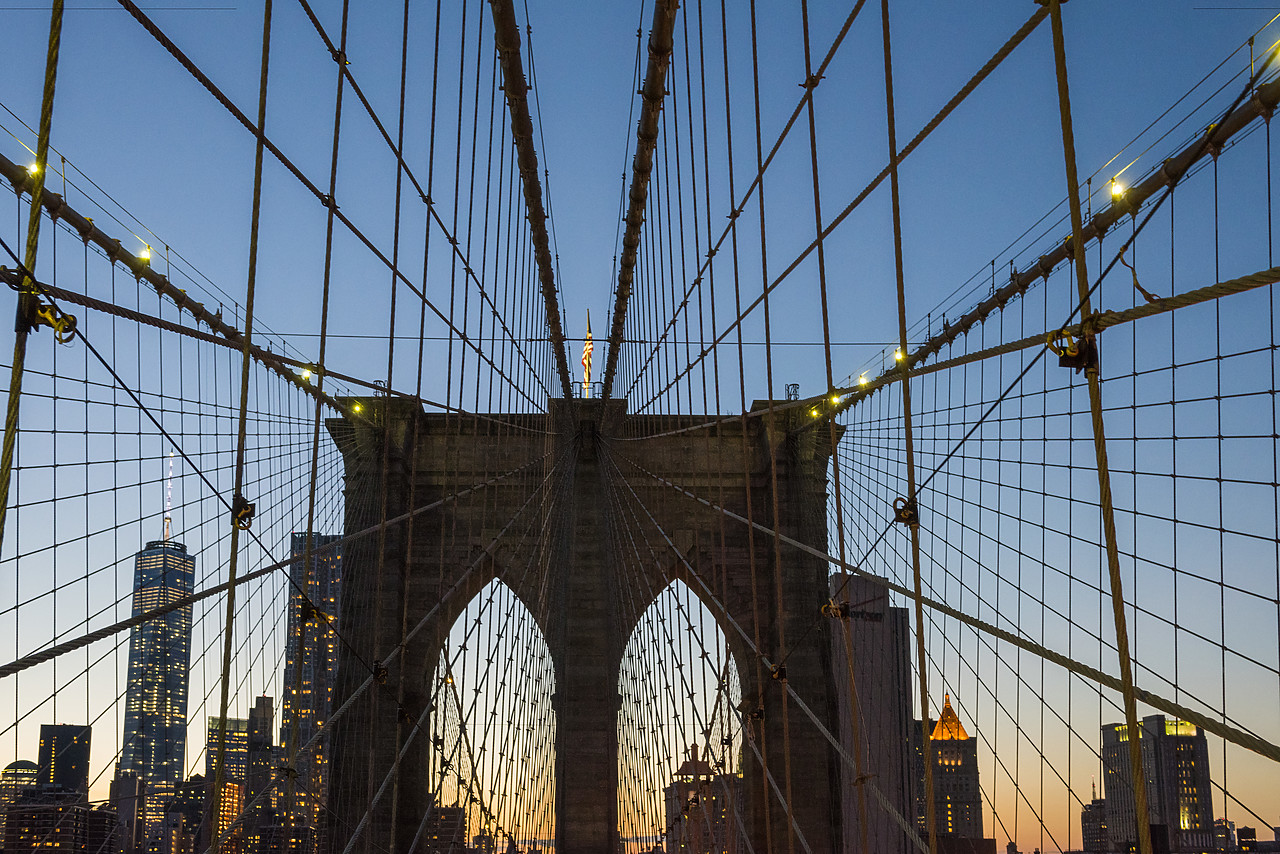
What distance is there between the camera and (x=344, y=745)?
1335cm

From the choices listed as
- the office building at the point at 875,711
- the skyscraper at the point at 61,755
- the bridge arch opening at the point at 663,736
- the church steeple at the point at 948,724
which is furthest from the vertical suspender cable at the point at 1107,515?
the office building at the point at 875,711

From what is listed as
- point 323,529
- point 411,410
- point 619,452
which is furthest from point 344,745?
point 619,452

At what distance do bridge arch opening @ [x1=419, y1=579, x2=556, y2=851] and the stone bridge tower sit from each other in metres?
0.42

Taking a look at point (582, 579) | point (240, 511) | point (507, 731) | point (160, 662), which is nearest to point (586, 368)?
point (582, 579)

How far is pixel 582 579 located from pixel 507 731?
324 centimetres

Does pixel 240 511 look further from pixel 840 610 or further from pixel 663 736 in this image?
pixel 663 736

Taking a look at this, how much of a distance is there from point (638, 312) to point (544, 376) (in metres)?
1.86

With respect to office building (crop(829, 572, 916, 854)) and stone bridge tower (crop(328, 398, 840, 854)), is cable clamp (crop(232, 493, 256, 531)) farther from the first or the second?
office building (crop(829, 572, 916, 854))

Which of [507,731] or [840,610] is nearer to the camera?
[840,610]

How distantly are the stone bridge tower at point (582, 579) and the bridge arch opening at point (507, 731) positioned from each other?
0.42 meters

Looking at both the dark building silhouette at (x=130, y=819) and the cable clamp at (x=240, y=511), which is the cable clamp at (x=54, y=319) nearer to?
the cable clamp at (x=240, y=511)

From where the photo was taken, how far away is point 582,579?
14539 millimetres

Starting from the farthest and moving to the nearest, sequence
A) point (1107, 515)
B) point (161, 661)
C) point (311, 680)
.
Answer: point (311, 680) < point (161, 661) < point (1107, 515)

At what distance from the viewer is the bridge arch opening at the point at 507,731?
10.4m
